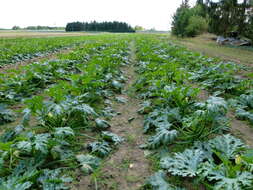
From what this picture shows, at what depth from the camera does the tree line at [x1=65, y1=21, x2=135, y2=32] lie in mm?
95500

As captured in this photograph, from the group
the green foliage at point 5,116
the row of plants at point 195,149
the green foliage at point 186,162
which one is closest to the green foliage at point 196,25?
the row of plants at point 195,149

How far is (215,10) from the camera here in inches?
916

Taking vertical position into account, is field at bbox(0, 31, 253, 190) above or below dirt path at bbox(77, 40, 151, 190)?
above

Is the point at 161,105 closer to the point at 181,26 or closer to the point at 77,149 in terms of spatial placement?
the point at 77,149

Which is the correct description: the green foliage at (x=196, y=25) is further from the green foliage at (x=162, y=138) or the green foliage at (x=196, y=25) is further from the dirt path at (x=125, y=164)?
the green foliage at (x=162, y=138)

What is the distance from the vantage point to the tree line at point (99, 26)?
313 feet

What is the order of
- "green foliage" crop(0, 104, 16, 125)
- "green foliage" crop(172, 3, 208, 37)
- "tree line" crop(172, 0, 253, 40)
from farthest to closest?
"green foliage" crop(172, 3, 208, 37), "tree line" crop(172, 0, 253, 40), "green foliage" crop(0, 104, 16, 125)

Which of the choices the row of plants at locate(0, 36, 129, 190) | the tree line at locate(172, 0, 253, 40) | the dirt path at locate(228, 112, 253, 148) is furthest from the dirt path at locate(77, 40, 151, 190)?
the tree line at locate(172, 0, 253, 40)

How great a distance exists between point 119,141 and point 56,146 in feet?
3.36

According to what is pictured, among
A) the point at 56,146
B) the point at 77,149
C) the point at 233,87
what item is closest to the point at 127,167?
the point at 77,149

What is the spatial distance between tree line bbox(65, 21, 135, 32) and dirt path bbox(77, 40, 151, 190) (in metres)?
99.7

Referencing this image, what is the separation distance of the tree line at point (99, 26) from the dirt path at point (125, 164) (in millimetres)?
99721

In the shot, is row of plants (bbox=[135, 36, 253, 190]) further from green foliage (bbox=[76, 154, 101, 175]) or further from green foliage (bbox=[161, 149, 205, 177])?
green foliage (bbox=[76, 154, 101, 175])

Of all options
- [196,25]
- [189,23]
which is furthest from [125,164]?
[189,23]
